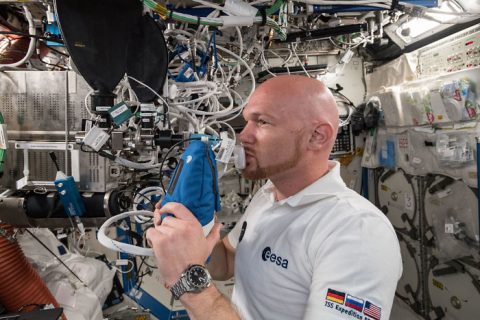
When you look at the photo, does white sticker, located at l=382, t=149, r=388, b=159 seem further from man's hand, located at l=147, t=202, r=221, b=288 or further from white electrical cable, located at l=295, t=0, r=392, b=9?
man's hand, located at l=147, t=202, r=221, b=288

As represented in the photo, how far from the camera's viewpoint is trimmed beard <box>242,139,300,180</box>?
4.07 ft

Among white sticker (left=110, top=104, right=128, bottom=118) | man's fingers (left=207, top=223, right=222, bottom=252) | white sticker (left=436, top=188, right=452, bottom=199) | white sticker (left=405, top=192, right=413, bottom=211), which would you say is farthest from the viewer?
white sticker (left=405, top=192, right=413, bottom=211)

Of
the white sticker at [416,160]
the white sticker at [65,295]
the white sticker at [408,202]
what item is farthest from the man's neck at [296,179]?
the white sticker at [408,202]

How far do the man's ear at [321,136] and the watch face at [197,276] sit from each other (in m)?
0.68

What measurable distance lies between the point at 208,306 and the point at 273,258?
357mm

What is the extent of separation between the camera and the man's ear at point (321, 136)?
49.1 inches

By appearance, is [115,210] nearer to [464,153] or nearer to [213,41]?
[213,41]

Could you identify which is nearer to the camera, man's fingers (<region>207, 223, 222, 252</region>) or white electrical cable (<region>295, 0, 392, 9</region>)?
man's fingers (<region>207, 223, 222, 252</region>)

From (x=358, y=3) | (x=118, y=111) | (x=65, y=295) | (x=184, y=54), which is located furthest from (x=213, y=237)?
(x=65, y=295)

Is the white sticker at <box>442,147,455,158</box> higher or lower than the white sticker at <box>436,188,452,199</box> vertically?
higher

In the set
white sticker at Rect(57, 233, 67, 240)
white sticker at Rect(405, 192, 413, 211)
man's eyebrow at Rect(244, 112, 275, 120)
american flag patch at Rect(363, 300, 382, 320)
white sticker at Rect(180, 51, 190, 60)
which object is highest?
white sticker at Rect(180, 51, 190, 60)

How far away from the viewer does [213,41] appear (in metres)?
2.08

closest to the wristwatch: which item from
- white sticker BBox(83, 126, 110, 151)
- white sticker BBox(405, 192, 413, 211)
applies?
white sticker BBox(83, 126, 110, 151)

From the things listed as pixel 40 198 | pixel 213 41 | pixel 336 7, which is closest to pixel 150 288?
pixel 40 198
